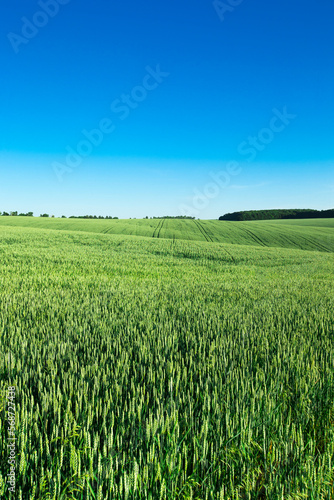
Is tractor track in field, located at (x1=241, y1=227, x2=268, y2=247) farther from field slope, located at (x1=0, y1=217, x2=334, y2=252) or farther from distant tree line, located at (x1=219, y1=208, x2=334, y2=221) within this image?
distant tree line, located at (x1=219, y1=208, x2=334, y2=221)

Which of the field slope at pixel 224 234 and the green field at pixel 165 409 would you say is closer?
the green field at pixel 165 409

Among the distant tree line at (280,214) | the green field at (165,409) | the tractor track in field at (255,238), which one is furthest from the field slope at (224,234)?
the distant tree line at (280,214)

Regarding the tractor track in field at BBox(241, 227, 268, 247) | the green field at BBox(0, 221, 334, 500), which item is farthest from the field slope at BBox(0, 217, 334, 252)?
the green field at BBox(0, 221, 334, 500)

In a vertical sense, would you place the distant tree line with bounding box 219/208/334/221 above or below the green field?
above

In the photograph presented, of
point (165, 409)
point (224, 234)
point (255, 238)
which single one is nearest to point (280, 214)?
point (224, 234)

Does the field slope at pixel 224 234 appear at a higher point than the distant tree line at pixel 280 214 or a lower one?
lower

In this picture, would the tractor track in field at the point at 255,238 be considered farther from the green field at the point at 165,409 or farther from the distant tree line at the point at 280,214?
the distant tree line at the point at 280,214

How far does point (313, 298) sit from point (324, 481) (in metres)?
6.11

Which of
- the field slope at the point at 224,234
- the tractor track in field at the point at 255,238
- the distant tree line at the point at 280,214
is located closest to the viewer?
the tractor track in field at the point at 255,238

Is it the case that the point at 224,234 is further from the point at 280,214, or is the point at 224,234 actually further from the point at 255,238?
the point at 280,214

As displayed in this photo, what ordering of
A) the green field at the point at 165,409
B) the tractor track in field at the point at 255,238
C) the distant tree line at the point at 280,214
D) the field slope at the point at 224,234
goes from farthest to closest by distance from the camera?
the distant tree line at the point at 280,214 → the field slope at the point at 224,234 → the tractor track in field at the point at 255,238 → the green field at the point at 165,409

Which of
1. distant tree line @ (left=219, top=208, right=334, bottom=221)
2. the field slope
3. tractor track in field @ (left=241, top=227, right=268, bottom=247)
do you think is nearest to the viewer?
tractor track in field @ (left=241, top=227, right=268, bottom=247)

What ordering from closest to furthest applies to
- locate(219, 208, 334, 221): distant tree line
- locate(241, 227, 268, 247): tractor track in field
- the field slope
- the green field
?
the green field, locate(241, 227, 268, 247): tractor track in field, the field slope, locate(219, 208, 334, 221): distant tree line

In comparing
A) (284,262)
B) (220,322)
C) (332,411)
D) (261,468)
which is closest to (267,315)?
(220,322)
